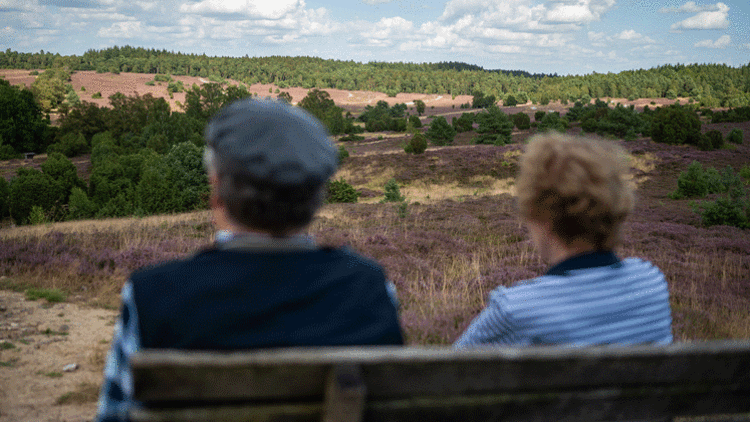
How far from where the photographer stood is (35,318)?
5.59 m

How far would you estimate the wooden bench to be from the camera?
985 millimetres

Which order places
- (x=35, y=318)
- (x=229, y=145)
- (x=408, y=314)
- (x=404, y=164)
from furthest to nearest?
1. (x=404, y=164)
2. (x=35, y=318)
3. (x=408, y=314)
4. (x=229, y=145)

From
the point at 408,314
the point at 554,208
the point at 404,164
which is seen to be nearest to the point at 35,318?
the point at 408,314

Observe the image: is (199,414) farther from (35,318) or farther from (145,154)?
(145,154)

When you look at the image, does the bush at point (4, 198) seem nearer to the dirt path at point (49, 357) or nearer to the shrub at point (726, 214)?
the dirt path at point (49, 357)

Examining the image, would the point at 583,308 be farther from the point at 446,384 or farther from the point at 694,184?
the point at 694,184

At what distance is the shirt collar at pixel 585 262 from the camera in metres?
1.74

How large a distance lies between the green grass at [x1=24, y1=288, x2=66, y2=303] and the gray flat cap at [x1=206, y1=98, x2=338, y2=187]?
238 inches

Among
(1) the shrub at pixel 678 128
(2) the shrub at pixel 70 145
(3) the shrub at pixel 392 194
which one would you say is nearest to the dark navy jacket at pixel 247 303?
(3) the shrub at pixel 392 194

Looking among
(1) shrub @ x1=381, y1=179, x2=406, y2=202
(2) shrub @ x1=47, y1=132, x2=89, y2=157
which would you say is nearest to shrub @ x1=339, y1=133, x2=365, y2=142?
(2) shrub @ x1=47, y1=132, x2=89, y2=157

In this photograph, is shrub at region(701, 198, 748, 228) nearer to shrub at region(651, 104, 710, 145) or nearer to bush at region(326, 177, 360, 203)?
bush at region(326, 177, 360, 203)

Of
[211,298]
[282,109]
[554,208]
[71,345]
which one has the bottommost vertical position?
[71,345]

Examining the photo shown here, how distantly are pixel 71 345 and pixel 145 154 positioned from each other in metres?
32.0

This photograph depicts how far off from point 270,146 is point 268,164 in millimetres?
46
